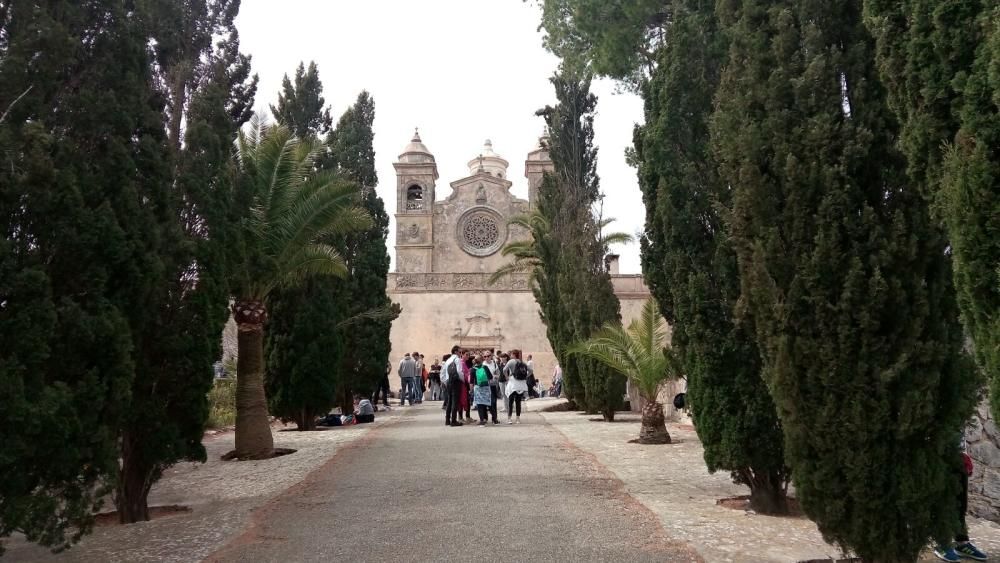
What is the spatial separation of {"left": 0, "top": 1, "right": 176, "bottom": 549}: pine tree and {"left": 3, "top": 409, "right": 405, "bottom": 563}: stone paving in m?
0.65

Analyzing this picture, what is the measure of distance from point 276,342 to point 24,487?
921 cm

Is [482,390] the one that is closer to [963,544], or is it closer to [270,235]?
[270,235]

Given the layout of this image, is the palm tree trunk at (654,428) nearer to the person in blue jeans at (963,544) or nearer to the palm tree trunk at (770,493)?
the palm tree trunk at (770,493)

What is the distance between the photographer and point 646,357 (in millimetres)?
12531

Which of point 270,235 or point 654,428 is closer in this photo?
point 270,235

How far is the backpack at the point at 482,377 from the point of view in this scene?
49.0 ft

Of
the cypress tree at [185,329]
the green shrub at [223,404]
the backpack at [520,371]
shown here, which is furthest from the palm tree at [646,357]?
the green shrub at [223,404]

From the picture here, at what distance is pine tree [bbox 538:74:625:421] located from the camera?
1652 cm

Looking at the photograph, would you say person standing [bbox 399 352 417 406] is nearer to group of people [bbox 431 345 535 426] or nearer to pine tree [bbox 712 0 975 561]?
group of people [bbox 431 345 535 426]

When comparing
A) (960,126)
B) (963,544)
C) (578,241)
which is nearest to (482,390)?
(578,241)

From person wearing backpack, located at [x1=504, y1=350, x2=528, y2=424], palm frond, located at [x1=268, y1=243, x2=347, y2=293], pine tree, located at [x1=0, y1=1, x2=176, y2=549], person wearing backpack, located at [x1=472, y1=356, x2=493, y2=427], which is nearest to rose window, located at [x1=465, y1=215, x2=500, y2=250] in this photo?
person wearing backpack, located at [x1=504, y1=350, x2=528, y2=424]

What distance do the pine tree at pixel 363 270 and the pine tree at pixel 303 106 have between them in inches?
78.1

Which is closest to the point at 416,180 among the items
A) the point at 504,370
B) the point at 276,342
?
the point at 504,370

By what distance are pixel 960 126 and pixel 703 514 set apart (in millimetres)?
3963
